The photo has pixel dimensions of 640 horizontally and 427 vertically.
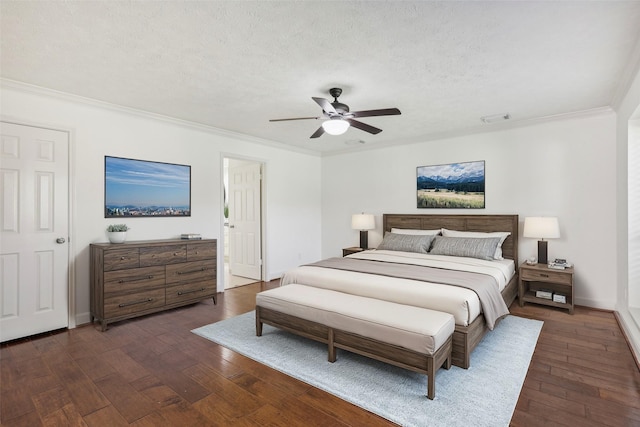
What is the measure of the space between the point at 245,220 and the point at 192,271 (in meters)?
2.00

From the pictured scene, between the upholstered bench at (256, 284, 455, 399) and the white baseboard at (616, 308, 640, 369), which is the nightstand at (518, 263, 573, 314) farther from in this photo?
the upholstered bench at (256, 284, 455, 399)

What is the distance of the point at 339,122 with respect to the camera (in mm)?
3117

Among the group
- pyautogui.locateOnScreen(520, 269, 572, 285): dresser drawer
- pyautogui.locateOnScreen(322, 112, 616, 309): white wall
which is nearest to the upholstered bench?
pyautogui.locateOnScreen(520, 269, 572, 285): dresser drawer

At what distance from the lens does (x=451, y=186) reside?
5.12 metres

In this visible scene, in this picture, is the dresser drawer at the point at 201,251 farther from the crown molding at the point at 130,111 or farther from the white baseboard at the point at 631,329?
the white baseboard at the point at 631,329

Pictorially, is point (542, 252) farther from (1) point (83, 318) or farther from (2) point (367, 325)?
(1) point (83, 318)

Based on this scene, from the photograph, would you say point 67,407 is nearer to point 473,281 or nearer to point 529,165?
point 473,281

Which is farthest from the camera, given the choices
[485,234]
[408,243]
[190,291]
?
[408,243]

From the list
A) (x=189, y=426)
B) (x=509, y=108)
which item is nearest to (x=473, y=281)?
(x=509, y=108)

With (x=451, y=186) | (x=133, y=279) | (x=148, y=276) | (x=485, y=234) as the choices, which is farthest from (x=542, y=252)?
(x=133, y=279)

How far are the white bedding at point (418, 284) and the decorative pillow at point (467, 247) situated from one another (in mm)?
130

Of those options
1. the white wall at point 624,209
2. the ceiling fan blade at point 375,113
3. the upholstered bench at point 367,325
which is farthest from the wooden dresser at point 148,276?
the white wall at point 624,209

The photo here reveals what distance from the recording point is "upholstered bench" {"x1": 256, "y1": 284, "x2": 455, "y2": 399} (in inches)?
Result: 86.3

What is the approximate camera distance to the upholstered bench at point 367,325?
2.19 m
